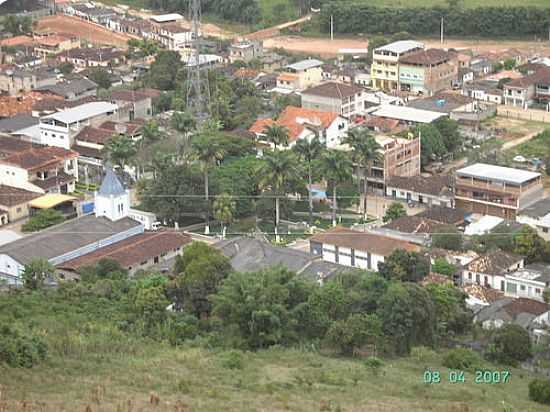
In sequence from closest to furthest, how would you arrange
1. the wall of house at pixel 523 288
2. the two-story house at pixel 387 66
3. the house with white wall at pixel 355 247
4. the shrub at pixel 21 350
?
the shrub at pixel 21 350, the wall of house at pixel 523 288, the house with white wall at pixel 355 247, the two-story house at pixel 387 66

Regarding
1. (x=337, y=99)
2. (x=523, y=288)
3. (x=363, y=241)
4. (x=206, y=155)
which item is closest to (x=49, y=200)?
(x=206, y=155)

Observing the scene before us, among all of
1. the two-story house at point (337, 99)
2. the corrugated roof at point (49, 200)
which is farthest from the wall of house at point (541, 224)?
the corrugated roof at point (49, 200)

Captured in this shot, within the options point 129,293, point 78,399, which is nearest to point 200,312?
point 129,293

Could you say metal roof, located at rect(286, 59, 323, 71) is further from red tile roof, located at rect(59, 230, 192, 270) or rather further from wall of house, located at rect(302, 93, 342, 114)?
red tile roof, located at rect(59, 230, 192, 270)

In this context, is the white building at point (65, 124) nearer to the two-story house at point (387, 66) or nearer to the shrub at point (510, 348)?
the two-story house at point (387, 66)

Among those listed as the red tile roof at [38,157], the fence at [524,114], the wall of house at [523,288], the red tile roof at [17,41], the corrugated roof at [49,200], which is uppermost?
the red tile roof at [38,157]

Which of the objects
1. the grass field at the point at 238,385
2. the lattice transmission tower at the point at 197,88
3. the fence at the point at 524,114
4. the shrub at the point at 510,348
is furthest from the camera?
the fence at the point at 524,114

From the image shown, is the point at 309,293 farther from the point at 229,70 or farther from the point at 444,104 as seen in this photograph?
the point at 229,70
